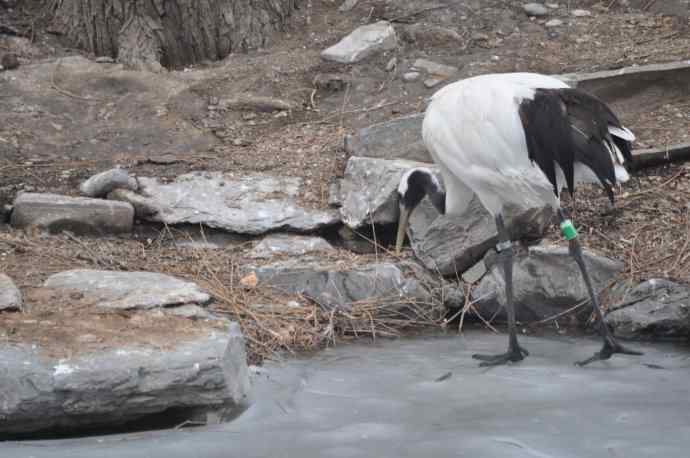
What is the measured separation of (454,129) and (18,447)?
2499 millimetres

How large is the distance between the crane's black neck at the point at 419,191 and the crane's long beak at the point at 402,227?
3cm

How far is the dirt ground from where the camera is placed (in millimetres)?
5547

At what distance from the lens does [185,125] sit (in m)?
6.90

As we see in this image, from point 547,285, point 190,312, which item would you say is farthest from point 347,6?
point 190,312

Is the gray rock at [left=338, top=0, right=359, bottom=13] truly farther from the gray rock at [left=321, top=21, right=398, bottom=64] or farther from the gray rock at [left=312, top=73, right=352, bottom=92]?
the gray rock at [left=312, top=73, right=352, bottom=92]

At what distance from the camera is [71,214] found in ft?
18.7

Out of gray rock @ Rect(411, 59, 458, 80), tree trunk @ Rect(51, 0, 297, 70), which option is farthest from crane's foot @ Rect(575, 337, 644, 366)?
tree trunk @ Rect(51, 0, 297, 70)

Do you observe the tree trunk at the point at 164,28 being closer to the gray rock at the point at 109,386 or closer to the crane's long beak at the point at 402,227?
the crane's long beak at the point at 402,227

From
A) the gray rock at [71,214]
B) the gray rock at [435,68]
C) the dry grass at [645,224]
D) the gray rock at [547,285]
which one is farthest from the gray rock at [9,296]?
the gray rock at [435,68]

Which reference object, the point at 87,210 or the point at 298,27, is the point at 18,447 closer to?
the point at 87,210

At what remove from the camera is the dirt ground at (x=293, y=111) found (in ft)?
18.2

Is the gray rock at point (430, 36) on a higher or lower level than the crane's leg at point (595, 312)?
higher

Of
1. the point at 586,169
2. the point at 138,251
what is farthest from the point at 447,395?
the point at 138,251

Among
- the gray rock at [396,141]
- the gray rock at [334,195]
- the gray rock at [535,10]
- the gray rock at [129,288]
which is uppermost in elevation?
the gray rock at [535,10]
